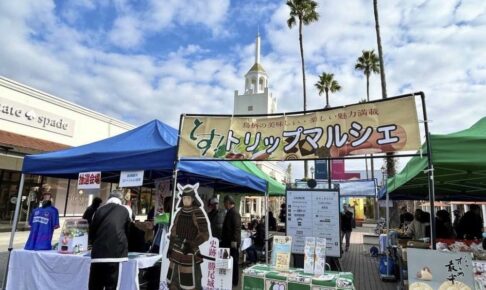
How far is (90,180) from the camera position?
5.52 m

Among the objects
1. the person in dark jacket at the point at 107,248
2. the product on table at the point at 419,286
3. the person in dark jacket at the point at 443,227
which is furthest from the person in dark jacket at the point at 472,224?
the person in dark jacket at the point at 107,248

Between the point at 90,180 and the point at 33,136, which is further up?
the point at 33,136

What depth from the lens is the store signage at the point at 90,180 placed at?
5457mm

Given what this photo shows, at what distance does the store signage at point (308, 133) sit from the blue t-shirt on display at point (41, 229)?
8.09 ft

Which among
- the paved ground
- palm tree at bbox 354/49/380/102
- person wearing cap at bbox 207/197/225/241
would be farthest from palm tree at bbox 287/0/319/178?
person wearing cap at bbox 207/197/225/241

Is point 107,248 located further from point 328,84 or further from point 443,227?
point 328,84

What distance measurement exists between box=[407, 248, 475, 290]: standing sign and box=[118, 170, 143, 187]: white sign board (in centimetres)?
372

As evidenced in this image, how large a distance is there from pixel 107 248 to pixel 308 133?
292 centimetres

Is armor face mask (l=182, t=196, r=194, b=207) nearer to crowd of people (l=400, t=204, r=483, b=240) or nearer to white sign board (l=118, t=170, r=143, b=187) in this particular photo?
white sign board (l=118, t=170, r=143, b=187)

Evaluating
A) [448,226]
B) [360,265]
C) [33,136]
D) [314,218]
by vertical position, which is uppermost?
[33,136]

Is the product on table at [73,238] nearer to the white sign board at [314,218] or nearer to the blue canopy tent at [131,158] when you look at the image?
the blue canopy tent at [131,158]

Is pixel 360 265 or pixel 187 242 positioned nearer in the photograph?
pixel 187 242

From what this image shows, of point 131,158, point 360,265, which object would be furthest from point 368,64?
point 131,158

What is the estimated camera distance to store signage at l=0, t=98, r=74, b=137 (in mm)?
13241
